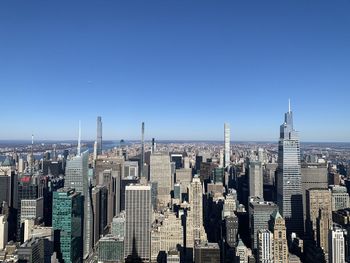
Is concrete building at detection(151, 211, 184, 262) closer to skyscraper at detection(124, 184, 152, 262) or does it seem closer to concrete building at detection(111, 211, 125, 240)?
skyscraper at detection(124, 184, 152, 262)

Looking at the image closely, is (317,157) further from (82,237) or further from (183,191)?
(82,237)

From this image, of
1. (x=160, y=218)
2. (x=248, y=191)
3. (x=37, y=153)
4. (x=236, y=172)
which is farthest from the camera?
(x=236, y=172)

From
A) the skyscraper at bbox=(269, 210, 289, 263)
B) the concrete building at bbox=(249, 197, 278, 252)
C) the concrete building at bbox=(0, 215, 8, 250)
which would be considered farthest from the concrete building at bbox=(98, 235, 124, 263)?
the skyscraper at bbox=(269, 210, 289, 263)

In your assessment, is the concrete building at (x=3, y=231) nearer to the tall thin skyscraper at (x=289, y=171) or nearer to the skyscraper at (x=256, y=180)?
the tall thin skyscraper at (x=289, y=171)

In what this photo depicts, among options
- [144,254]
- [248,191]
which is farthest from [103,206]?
[248,191]

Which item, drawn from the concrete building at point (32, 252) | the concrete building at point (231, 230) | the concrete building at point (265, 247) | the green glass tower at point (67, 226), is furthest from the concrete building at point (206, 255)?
the concrete building at point (32, 252)

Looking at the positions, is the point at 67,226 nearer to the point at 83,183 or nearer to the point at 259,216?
the point at 83,183
